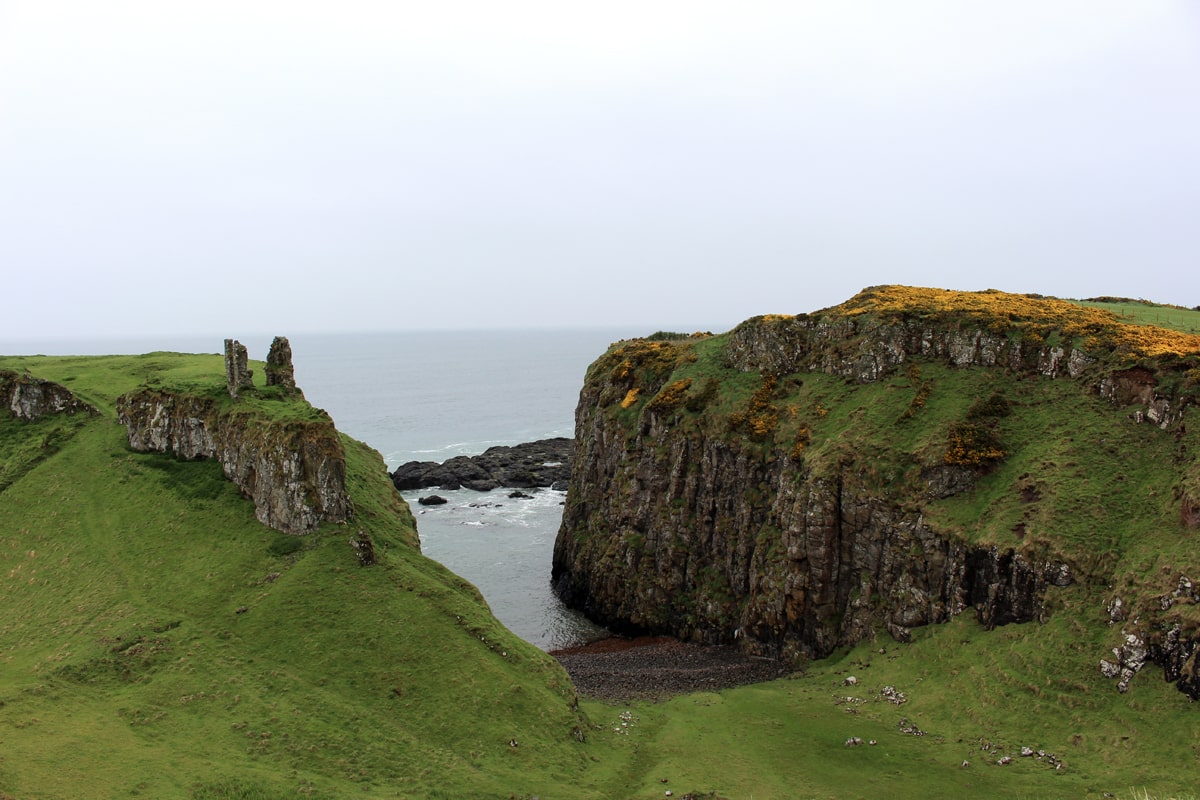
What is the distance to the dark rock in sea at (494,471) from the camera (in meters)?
113

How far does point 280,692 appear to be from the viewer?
3684 centimetres

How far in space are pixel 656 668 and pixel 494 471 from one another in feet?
220

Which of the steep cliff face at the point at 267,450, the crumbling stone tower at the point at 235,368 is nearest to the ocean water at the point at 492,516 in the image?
the steep cliff face at the point at 267,450

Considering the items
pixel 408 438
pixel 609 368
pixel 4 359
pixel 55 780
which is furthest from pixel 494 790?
pixel 408 438

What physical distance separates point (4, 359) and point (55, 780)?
60.7 meters

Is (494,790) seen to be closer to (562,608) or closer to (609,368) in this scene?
(562,608)

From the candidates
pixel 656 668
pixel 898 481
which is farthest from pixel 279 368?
pixel 898 481

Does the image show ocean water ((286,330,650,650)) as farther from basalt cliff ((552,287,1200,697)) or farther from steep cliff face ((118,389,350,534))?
steep cliff face ((118,389,350,534))

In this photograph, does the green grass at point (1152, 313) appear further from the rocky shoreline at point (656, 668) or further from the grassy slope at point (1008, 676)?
the rocky shoreline at point (656, 668)

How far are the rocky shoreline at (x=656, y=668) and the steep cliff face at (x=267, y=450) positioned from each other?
2034cm

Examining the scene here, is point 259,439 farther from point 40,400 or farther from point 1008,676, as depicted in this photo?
point 1008,676

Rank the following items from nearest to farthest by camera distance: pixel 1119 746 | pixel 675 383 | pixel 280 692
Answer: pixel 1119 746, pixel 280 692, pixel 675 383

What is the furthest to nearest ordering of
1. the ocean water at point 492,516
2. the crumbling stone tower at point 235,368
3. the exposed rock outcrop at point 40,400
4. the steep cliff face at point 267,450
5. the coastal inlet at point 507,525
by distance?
the ocean water at point 492,516, the coastal inlet at point 507,525, the exposed rock outcrop at point 40,400, the crumbling stone tower at point 235,368, the steep cliff face at point 267,450

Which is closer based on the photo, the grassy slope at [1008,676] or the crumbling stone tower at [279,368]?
the grassy slope at [1008,676]
